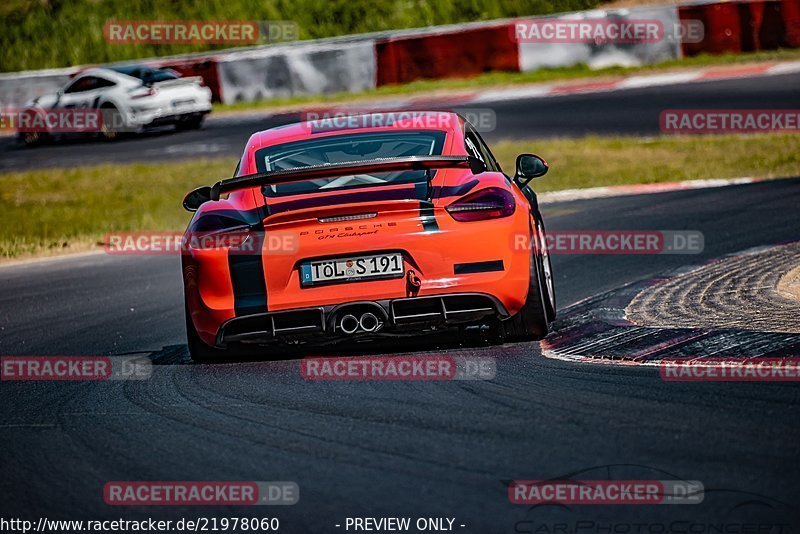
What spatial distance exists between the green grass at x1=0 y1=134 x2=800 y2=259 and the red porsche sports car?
A: 833 cm

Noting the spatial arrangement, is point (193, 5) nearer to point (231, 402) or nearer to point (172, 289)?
point (172, 289)

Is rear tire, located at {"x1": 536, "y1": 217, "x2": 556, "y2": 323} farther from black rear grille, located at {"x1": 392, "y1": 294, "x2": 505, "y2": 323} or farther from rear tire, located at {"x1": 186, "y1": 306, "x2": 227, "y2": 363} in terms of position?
rear tire, located at {"x1": 186, "y1": 306, "x2": 227, "y2": 363}

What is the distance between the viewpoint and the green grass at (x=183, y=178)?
15.4 meters

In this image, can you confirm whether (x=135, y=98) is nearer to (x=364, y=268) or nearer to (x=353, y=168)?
(x=353, y=168)

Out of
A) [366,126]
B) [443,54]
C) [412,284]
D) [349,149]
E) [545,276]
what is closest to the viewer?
[412,284]

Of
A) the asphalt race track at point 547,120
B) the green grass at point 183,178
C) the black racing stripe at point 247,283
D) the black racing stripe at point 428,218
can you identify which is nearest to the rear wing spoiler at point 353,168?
the black racing stripe at point 428,218

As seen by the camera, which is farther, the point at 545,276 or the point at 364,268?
the point at 545,276

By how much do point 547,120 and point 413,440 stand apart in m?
16.6

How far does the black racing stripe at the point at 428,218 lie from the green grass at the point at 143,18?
92.1 feet

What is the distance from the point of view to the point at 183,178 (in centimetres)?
1986

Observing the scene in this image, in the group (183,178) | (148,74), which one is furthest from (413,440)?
(148,74)

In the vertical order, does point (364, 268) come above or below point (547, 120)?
above

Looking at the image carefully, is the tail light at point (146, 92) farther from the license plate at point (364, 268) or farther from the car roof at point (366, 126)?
the license plate at point (364, 268)

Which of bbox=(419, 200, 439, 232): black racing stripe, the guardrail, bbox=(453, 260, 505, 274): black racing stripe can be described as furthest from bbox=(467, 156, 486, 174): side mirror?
the guardrail
